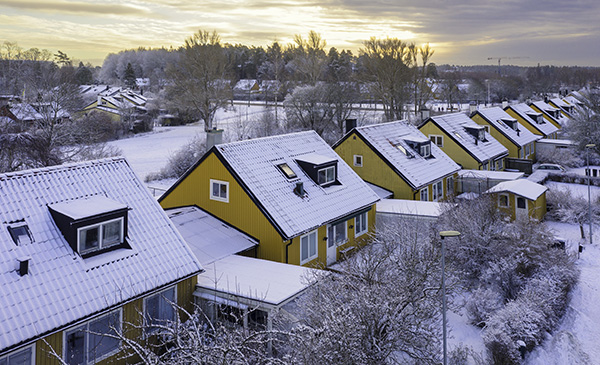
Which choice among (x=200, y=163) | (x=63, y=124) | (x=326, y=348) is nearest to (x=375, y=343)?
(x=326, y=348)

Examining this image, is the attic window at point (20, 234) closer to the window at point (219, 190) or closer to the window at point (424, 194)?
the window at point (219, 190)

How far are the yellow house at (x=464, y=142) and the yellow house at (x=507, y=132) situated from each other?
2.90 metres

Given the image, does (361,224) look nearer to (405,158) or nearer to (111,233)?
(405,158)

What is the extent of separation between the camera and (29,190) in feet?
42.1

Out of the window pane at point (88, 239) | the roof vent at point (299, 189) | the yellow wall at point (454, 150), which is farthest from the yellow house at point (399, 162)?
the window pane at point (88, 239)

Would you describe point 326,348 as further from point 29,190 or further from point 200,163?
point 200,163

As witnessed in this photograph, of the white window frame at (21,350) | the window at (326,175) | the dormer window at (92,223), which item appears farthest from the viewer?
the window at (326,175)

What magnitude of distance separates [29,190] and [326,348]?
9.03 meters

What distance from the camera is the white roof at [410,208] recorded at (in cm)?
2259

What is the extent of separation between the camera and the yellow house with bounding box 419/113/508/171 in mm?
35938

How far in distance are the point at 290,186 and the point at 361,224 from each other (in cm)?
450

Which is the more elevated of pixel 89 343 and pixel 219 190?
pixel 219 190

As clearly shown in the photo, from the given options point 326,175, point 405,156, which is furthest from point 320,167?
point 405,156

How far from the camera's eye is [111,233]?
1322 cm
